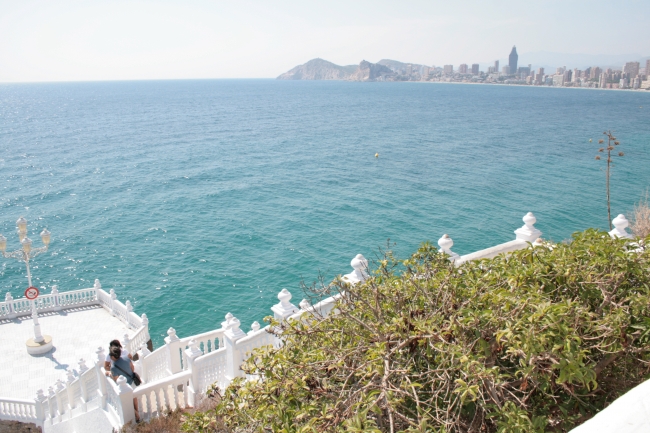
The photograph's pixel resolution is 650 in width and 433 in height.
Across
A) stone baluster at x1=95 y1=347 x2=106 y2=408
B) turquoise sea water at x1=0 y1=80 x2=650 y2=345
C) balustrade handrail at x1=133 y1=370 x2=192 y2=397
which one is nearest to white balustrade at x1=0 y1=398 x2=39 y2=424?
stone baluster at x1=95 y1=347 x2=106 y2=408

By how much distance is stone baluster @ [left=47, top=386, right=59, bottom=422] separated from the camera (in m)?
10.7

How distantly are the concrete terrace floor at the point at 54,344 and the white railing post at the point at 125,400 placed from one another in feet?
18.2

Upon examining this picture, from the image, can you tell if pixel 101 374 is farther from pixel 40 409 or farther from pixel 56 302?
pixel 56 302

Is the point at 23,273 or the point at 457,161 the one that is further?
the point at 457,161

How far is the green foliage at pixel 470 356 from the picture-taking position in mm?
A: 3525

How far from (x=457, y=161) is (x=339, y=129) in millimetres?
31548

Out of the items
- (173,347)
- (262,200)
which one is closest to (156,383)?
(173,347)

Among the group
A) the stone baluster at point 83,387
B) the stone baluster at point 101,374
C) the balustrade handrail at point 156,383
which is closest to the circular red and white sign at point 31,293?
the stone baluster at point 83,387

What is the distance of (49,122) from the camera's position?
92.1 m

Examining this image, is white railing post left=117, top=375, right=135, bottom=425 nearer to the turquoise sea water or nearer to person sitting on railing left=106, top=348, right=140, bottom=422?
person sitting on railing left=106, top=348, right=140, bottom=422

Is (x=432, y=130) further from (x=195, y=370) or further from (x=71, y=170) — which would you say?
(x=195, y=370)

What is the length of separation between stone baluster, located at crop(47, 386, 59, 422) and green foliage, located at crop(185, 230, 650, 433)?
8.15 meters

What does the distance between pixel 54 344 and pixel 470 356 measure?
1583 cm

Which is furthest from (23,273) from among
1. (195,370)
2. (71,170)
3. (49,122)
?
(49,122)
